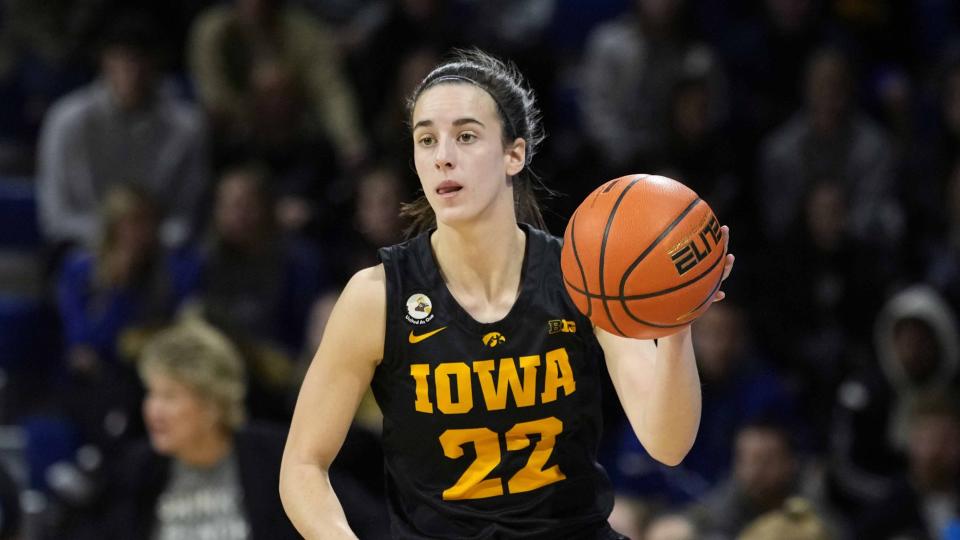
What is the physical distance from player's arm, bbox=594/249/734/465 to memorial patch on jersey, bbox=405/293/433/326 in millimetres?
380

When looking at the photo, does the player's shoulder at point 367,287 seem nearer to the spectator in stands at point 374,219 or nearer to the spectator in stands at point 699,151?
the spectator in stands at point 374,219

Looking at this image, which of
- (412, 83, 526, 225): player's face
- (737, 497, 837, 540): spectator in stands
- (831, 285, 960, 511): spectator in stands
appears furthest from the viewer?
(831, 285, 960, 511): spectator in stands

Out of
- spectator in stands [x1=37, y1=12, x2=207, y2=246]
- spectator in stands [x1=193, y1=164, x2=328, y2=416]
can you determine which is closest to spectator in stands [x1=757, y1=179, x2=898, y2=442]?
spectator in stands [x1=193, y1=164, x2=328, y2=416]

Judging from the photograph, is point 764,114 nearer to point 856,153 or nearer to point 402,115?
point 856,153

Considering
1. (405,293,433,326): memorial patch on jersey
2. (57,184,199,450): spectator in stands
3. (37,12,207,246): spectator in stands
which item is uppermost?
(37,12,207,246): spectator in stands

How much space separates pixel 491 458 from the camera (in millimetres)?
3227

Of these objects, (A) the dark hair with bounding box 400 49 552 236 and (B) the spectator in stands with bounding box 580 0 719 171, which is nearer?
(A) the dark hair with bounding box 400 49 552 236

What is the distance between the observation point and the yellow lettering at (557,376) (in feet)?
10.6

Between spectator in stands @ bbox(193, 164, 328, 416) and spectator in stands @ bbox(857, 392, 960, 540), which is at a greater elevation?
spectator in stands @ bbox(193, 164, 328, 416)

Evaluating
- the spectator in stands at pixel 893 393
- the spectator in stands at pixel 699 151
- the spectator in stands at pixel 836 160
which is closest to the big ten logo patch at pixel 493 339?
the spectator in stands at pixel 893 393

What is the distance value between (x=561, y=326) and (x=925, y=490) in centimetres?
328

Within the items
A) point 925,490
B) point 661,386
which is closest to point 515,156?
point 661,386

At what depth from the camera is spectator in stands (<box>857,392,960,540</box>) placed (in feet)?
19.6

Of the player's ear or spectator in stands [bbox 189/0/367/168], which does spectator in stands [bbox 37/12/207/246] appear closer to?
spectator in stands [bbox 189/0/367/168]
